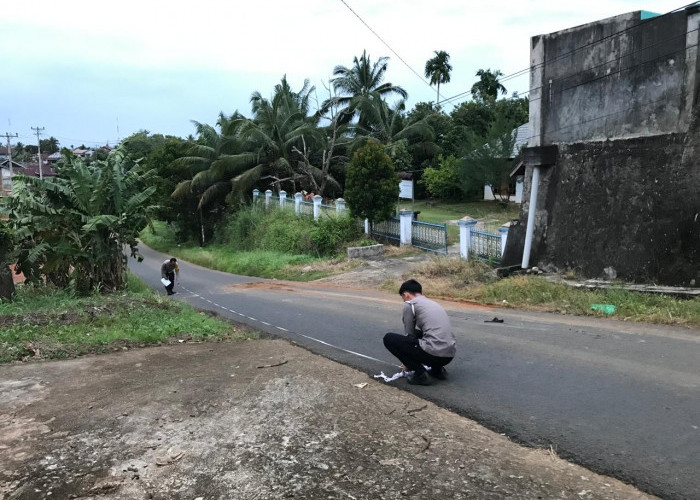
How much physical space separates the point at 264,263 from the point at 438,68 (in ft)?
131

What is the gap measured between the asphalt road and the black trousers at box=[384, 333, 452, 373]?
24cm

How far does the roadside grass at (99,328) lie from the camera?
785 cm

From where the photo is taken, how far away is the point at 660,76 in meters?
11.3

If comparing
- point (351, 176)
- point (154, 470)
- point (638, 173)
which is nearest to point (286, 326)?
point (154, 470)

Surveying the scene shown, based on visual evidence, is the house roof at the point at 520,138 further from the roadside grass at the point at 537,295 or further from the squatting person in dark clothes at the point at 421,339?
the squatting person in dark clothes at the point at 421,339

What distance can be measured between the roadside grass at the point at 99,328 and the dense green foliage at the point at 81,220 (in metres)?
3.14

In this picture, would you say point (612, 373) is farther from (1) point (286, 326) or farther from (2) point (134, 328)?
(2) point (134, 328)

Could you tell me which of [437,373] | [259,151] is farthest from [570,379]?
[259,151]

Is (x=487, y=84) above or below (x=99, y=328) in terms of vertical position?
above

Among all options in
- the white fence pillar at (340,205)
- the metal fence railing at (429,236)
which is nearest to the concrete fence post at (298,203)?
the white fence pillar at (340,205)

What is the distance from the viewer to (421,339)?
19.2ft

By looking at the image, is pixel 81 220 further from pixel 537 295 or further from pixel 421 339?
pixel 421 339

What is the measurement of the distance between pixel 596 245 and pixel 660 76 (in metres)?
3.72

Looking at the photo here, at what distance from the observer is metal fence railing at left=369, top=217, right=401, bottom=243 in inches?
869
